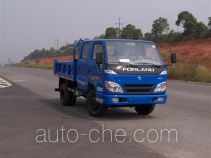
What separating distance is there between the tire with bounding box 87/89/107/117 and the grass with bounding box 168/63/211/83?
59.3ft

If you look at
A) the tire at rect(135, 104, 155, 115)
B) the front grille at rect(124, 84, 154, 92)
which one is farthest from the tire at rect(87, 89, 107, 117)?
the tire at rect(135, 104, 155, 115)

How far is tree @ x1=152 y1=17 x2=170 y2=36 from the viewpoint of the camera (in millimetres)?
75375

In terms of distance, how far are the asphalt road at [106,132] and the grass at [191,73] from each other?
15.3 m

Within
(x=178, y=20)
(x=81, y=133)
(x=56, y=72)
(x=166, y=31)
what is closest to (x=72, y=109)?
(x=56, y=72)

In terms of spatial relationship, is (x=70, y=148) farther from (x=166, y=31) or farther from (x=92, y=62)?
(x=166, y=31)

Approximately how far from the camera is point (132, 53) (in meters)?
11.8

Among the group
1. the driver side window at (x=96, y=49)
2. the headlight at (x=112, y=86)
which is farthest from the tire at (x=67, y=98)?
the headlight at (x=112, y=86)

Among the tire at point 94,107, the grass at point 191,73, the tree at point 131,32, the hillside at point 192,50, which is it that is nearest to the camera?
the tire at point 94,107

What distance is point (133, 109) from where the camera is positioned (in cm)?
1374

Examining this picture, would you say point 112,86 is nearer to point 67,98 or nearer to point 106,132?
point 106,132

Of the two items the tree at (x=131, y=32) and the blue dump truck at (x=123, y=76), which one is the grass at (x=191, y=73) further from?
the tree at (x=131, y=32)

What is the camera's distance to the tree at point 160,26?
75.4 meters

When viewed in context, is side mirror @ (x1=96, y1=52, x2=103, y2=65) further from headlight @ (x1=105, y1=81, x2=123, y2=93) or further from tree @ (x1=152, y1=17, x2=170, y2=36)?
tree @ (x1=152, y1=17, x2=170, y2=36)

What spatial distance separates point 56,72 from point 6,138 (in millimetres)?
7501
